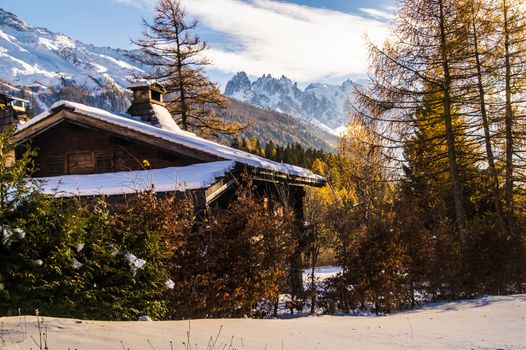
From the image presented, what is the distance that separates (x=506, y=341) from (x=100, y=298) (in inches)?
201

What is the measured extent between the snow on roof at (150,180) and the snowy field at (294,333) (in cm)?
384

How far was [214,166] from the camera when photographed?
10820 millimetres

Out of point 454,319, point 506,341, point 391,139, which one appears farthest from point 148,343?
point 391,139

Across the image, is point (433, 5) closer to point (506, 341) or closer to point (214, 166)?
point (214, 166)

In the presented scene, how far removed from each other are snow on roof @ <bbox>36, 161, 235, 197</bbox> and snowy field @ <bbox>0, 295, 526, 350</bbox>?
3841 mm

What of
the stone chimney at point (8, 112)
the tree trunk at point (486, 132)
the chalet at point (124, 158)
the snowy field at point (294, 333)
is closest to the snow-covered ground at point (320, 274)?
the snowy field at point (294, 333)

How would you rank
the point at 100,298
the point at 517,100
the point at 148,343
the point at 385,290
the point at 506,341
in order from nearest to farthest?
the point at 148,343
the point at 100,298
the point at 506,341
the point at 385,290
the point at 517,100

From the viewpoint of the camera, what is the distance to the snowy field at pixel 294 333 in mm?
4223

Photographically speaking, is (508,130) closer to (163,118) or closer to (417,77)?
(417,77)

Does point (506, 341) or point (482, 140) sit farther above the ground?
point (482, 140)

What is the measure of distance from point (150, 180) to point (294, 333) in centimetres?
580

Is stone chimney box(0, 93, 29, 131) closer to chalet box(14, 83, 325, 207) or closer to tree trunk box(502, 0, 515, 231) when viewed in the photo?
chalet box(14, 83, 325, 207)

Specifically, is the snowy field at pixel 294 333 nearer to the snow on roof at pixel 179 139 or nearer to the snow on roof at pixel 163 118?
the snow on roof at pixel 179 139

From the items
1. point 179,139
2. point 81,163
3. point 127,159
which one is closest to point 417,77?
point 179,139
